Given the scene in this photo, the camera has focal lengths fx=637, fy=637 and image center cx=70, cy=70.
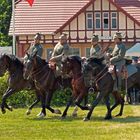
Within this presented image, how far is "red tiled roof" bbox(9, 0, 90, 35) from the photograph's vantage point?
168 ft

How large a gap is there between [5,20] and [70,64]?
1941 inches

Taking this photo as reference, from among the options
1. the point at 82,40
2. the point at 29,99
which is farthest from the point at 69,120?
the point at 82,40

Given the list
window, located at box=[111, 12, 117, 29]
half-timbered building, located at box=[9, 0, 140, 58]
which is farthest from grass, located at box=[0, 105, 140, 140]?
window, located at box=[111, 12, 117, 29]

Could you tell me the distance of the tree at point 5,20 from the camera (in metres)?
65.1

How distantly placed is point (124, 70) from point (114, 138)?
512 cm

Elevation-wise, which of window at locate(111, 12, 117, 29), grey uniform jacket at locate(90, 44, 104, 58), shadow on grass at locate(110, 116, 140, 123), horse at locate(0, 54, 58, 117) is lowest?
shadow on grass at locate(110, 116, 140, 123)

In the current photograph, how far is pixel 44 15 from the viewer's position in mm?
52719

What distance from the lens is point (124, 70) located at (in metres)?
18.0

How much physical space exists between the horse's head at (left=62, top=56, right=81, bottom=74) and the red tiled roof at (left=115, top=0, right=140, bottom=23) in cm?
3465

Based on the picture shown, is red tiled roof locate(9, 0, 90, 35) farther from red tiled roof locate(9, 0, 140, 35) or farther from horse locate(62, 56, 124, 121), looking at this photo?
horse locate(62, 56, 124, 121)

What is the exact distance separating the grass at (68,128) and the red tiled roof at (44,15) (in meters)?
32.3

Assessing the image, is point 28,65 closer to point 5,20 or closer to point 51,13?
point 51,13

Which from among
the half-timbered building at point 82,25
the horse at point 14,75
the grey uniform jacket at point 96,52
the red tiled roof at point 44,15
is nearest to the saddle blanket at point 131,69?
the grey uniform jacket at point 96,52

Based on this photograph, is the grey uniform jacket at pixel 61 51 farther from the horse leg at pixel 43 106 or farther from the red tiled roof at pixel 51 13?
the red tiled roof at pixel 51 13
